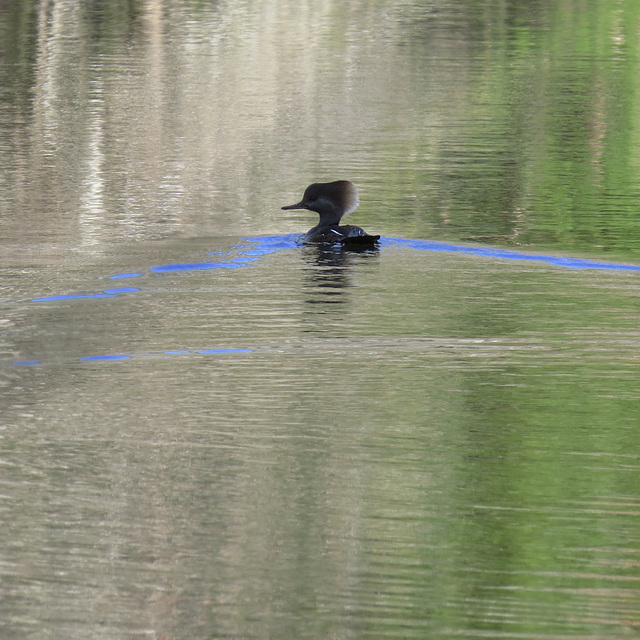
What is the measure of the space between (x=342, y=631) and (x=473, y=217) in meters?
7.85

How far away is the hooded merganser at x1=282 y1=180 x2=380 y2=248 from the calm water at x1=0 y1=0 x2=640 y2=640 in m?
0.20

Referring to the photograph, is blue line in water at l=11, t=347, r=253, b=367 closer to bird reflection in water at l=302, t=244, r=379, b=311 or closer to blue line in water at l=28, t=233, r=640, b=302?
bird reflection in water at l=302, t=244, r=379, b=311

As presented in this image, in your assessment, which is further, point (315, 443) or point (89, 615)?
point (315, 443)

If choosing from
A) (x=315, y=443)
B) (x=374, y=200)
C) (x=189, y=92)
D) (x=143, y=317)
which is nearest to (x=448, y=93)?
(x=189, y=92)

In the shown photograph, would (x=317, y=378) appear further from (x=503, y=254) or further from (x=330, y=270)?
(x=503, y=254)

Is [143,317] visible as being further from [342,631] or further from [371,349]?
[342,631]

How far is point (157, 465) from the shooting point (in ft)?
19.5

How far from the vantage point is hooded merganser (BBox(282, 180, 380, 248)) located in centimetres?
1084

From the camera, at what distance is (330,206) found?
11.1m

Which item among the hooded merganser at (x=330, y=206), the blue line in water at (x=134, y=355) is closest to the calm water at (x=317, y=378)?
the blue line in water at (x=134, y=355)

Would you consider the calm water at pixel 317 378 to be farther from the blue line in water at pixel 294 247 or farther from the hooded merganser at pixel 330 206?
the hooded merganser at pixel 330 206

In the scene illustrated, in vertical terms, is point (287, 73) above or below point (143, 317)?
above

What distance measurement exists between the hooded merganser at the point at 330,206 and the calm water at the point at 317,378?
0.20 meters

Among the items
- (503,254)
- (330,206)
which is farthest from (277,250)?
(503,254)
